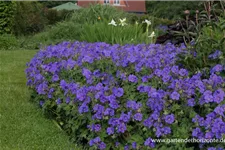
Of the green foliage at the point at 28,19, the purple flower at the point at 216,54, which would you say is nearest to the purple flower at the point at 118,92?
the purple flower at the point at 216,54

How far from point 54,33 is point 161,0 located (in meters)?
25.9

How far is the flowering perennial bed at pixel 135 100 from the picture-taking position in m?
2.50

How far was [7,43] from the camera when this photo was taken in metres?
9.88

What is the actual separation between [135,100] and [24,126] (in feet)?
4.07

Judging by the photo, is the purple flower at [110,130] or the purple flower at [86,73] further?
the purple flower at [86,73]

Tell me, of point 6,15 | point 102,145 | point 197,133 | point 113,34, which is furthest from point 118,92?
point 6,15

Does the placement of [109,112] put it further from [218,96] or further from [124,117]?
[218,96]

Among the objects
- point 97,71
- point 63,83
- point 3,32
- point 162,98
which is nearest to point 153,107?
point 162,98

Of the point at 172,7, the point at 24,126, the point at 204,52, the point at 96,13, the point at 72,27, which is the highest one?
the point at 204,52

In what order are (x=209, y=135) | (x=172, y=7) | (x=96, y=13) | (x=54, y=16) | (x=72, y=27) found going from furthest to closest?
(x=172, y=7) → (x=54, y=16) → (x=72, y=27) → (x=96, y=13) → (x=209, y=135)

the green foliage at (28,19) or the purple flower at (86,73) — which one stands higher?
the purple flower at (86,73)

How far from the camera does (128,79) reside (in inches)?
113

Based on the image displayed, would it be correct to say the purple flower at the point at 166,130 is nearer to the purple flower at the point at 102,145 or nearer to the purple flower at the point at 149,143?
the purple flower at the point at 149,143

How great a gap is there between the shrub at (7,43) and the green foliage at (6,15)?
532 millimetres
